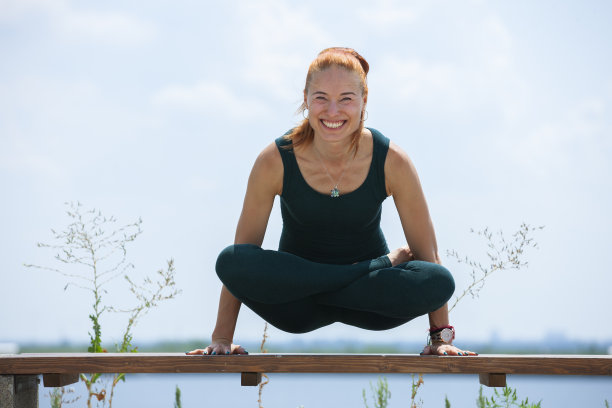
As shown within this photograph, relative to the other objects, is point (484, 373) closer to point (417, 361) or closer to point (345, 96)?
point (417, 361)

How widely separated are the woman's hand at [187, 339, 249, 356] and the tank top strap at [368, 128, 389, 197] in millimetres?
1008

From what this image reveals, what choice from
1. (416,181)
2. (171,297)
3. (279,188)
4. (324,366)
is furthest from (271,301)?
(171,297)

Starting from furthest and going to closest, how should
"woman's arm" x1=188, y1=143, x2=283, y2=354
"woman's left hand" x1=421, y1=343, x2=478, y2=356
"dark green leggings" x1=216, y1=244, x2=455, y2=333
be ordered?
"woman's arm" x1=188, y1=143, x2=283, y2=354 → "woman's left hand" x1=421, y1=343, x2=478, y2=356 → "dark green leggings" x1=216, y1=244, x2=455, y2=333

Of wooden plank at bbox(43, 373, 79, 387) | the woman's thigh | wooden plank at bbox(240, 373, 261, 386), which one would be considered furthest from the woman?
wooden plank at bbox(43, 373, 79, 387)

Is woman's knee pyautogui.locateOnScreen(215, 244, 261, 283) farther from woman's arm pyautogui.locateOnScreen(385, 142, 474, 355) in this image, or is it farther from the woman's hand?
woman's arm pyautogui.locateOnScreen(385, 142, 474, 355)

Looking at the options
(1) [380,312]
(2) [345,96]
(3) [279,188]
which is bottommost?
(1) [380,312]

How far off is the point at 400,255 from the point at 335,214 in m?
0.37

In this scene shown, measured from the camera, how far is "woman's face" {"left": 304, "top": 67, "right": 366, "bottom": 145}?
2.87 meters

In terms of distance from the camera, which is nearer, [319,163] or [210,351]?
[210,351]

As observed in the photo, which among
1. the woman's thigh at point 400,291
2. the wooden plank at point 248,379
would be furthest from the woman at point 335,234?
the wooden plank at point 248,379

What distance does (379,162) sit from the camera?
10.00 ft

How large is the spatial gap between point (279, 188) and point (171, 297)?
5.07 feet

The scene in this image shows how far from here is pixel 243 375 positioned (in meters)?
2.86

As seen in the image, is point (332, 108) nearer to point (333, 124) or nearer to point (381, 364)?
point (333, 124)
